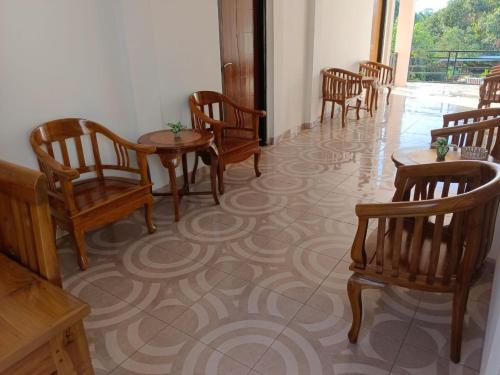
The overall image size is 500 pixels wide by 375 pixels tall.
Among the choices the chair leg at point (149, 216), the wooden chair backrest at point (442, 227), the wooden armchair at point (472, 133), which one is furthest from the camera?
the chair leg at point (149, 216)

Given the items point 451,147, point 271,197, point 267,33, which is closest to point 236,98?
point 267,33

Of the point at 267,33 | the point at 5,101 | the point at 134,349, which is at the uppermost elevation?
the point at 267,33

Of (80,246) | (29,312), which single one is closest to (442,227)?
(29,312)

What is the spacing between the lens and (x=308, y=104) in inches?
218

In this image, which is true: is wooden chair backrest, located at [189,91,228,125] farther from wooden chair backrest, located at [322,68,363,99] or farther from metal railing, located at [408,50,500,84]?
metal railing, located at [408,50,500,84]

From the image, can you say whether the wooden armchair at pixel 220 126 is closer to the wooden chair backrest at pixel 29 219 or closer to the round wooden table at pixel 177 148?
the round wooden table at pixel 177 148

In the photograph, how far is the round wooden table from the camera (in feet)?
8.99

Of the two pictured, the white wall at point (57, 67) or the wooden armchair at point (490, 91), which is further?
the wooden armchair at point (490, 91)

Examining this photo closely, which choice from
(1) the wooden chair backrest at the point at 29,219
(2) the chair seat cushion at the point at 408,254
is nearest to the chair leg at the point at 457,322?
(2) the chair seat cushion at the point at 408,254

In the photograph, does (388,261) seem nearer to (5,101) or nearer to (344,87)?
(5,101)

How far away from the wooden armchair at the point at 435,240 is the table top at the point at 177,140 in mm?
1523

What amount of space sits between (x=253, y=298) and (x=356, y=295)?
0.62m

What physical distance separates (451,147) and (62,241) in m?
2.79

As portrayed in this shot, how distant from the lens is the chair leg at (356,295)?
1.63 metres
